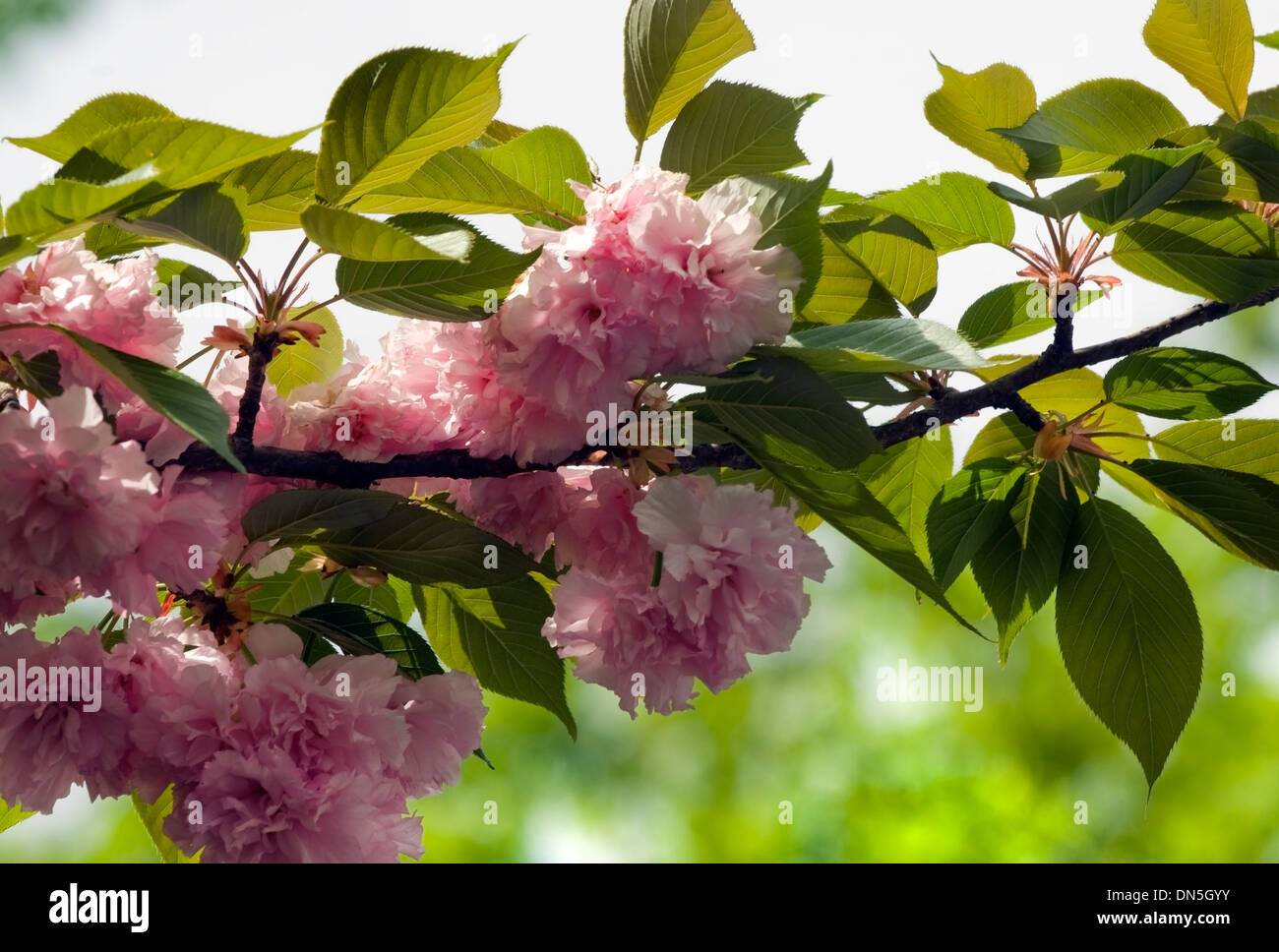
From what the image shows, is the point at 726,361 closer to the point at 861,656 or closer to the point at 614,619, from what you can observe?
the point at 614,619

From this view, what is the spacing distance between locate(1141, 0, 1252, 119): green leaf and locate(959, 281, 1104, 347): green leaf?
0.52 feet

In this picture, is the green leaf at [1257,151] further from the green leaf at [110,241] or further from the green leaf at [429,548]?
the green leaf at [110,241]

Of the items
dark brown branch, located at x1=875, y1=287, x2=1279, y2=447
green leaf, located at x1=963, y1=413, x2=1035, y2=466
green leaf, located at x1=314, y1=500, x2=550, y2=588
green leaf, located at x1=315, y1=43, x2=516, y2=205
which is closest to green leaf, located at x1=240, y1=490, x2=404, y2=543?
green leaf, located at x1=314, y1=500, x2=550, y2=588

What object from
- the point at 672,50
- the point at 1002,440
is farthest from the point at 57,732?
the point at 1002,440

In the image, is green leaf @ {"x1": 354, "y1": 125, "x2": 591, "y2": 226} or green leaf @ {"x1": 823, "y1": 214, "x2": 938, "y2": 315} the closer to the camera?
green leaf @ {"x1": 354, "y1": 125, "x2": 591, "y2": 226}

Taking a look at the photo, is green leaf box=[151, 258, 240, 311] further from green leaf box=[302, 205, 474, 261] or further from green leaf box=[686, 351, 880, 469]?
green leaf box=[686, 351, 880, 469]

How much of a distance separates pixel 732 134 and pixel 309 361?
270 millimetres

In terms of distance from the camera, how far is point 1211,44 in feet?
2.14

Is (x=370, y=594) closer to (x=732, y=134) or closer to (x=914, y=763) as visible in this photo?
(x=732, y=134)

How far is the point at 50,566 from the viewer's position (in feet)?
1.39

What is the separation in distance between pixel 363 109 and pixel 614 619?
9.1 inches

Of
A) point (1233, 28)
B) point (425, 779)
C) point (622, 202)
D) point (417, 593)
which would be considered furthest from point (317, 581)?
point (1233, 28)

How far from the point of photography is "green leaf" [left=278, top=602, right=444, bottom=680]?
1.78 ft

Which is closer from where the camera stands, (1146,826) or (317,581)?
(317,581)
